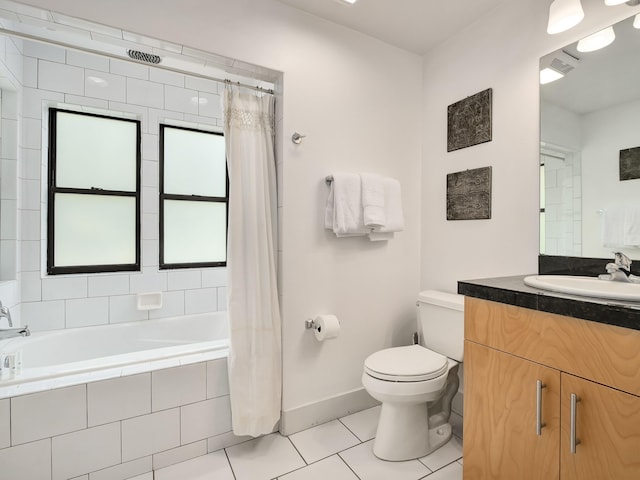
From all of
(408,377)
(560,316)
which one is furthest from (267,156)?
(560,316)

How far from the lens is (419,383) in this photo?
4.94 feet

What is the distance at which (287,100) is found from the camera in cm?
179

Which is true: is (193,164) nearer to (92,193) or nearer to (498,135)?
(92,193)

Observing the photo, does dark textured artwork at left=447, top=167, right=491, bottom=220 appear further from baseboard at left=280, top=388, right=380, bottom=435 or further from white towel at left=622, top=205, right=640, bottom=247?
baseboard at left=280, top=388, right=380, bottom=435

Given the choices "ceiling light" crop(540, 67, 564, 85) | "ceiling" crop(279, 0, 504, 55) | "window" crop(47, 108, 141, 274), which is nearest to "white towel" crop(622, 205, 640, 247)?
"ceiling light" crop(540, 67, 564, 85)

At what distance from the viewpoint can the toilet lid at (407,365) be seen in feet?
4.96

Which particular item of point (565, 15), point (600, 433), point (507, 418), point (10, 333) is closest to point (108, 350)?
point (10, 333)

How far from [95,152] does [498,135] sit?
113 inches

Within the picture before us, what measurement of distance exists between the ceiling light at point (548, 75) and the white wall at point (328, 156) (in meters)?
0.80

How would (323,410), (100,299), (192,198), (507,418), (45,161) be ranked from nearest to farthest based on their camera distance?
1. (507,418)
2. (323,410)
3. (45,161)
4. (100,299)
5. (192,198)

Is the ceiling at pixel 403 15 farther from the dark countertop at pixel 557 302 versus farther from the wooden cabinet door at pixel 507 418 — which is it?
the wooden cabinet door at pixel 507 418

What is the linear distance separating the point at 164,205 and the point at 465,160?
2.39m

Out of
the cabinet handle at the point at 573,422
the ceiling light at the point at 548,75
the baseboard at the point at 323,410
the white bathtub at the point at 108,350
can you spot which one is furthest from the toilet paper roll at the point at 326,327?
the ceiling light at the point at 548,75

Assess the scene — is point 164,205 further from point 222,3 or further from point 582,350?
point 582,350
